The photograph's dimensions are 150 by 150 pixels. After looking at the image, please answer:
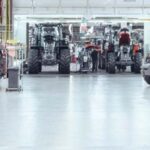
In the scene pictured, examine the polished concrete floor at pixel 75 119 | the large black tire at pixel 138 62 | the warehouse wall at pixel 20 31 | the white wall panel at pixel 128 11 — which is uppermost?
the white wall panel at pixel 128 11

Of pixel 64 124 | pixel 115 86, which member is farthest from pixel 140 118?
pixel 115 86

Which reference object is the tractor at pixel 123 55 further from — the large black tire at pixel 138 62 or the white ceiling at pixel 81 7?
the white ceiling at pixel 81 7

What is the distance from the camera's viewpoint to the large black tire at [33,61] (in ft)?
91.1

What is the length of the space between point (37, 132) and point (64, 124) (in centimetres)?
105

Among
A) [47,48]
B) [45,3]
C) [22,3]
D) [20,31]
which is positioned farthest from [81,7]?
[20,31]

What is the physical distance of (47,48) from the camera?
2827cm

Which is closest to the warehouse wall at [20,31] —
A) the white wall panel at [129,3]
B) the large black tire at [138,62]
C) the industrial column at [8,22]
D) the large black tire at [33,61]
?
the large black tire at [33,61]

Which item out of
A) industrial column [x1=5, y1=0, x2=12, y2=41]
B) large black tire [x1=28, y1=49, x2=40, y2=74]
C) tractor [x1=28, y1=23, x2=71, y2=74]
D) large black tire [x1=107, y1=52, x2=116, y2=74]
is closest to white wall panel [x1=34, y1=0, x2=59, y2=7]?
tractor [x1=28, y1=23, x2=71, y2=74]

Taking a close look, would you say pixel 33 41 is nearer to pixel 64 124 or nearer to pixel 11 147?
pixel 64 124

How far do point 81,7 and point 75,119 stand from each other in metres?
17.3

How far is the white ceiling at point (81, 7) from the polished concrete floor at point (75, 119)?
939 centimetres

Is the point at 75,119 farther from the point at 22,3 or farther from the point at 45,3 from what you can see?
the point at 22,3

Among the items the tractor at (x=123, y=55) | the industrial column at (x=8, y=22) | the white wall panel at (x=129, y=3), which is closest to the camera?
the industrial column at (x=8, y=22)

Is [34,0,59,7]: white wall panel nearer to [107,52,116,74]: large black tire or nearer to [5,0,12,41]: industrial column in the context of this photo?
[107,52,116,74]: large black tire
